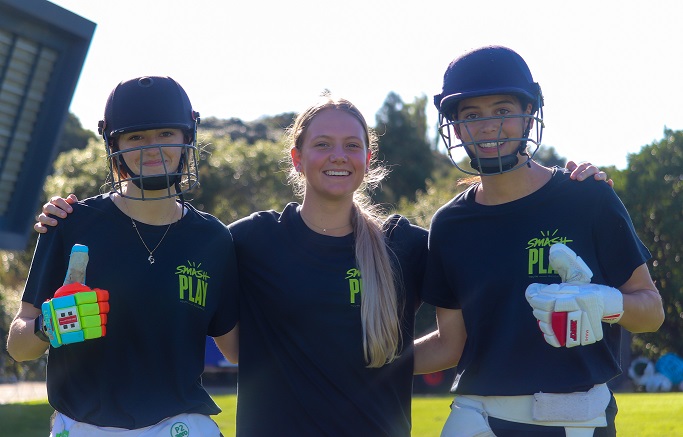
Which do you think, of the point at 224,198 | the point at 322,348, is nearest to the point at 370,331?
the point at 322,348

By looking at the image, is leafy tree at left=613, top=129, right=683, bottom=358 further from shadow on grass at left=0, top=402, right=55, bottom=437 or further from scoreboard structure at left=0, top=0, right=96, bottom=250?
shadow on grass at left=0, top=402, right=55, bottom=437

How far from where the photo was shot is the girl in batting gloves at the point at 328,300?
181 inches

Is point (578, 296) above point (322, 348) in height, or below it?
above

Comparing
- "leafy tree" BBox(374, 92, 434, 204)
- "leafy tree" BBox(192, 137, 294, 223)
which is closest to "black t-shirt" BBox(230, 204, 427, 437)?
"leafy tree" BBox(192, 137, 294, 223)

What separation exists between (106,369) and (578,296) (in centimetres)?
213

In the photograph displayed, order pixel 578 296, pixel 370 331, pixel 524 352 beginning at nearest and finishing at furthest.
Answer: pixel 578 296 < pixel 524 352 < pixel 370 331

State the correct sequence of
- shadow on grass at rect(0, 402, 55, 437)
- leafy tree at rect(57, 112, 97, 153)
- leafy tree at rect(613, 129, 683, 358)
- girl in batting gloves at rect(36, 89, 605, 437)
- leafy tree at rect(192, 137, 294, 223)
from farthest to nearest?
leafy tree at rect(57, 112, 97, 153), leafy tree at rect(192, 137, 294, 223), leafy tree at rect(613, 129, 683, 358), shadow on grass at rect(0, 402, 55, 437), girl in batting gloves at rect(36, 89, 605, 437)

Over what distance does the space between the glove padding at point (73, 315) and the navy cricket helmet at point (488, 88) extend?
1.82 metres

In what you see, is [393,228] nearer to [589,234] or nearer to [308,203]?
[308,203]

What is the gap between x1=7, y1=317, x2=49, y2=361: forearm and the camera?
14.0 feet

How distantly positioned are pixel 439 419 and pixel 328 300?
7141 mm

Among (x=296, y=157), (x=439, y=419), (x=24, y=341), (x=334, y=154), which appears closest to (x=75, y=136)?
(x=439, y=419)

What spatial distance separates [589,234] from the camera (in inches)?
169

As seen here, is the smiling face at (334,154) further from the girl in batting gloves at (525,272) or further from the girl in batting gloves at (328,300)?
the girl in batting gloves at (525,272)
